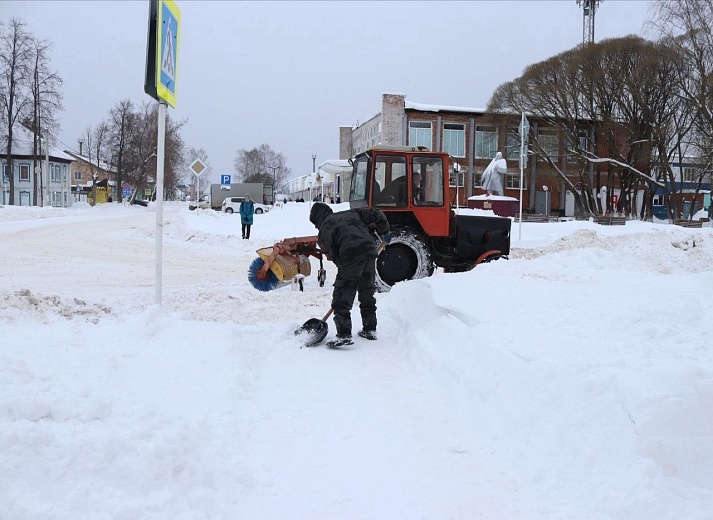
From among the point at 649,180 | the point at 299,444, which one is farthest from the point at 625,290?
the point at 649,180

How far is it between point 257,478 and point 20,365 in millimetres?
1650

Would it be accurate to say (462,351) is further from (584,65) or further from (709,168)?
(584,65)

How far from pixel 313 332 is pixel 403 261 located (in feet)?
13.9

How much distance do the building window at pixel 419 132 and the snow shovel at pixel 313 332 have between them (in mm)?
45939

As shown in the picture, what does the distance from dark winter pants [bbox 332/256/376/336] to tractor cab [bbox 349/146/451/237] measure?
3.67 m

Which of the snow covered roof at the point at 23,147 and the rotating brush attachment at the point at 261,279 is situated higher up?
the snow covered roof at the point at 23,147

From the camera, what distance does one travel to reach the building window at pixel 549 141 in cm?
4547

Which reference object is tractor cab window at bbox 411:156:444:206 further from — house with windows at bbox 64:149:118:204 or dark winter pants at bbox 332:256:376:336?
house with windows at bbox 64:149:118:204

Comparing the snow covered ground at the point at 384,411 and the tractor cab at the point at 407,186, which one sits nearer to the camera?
the snow covered ground at the point at 384,411

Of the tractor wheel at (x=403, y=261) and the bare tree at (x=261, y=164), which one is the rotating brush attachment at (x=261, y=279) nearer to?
the tractor wheel at (x=403, y=261)

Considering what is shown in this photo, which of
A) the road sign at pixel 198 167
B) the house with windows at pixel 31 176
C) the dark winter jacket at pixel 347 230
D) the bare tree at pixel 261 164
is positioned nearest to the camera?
the dark winter jacket at pixel 347 230

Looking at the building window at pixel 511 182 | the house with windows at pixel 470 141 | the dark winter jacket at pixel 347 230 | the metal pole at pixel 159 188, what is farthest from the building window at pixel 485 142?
the metal pole at pixel 159 188

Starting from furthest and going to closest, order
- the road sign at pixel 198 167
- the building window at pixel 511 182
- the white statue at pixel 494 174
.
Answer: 1. the building window at pixel 511 182
2. the white statue at pixel 494 174
3. the road sign at pixel 198 167

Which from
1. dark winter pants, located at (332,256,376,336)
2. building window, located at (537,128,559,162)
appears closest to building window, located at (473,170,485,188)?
building window, located at (537,128,559,162)
